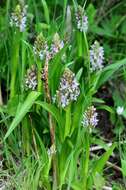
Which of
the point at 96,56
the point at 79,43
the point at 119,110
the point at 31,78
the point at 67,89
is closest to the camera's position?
the point at 67,89

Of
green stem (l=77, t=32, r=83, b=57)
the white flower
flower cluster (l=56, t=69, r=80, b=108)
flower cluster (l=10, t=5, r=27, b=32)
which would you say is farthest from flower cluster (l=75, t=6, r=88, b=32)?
the white flower

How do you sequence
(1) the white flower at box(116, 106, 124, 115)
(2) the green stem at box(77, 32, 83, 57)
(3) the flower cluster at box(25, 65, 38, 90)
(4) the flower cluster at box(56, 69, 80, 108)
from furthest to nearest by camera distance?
1. (1) the white flower at box(116, 106, 124, 115)
2. (2) the green stem at box(77, 32, 83, 57)
3. (3) the flower cluster at box(25, 65, 38, 90)
4. (4) the flower cluster at box(56, 69, 80, 108)

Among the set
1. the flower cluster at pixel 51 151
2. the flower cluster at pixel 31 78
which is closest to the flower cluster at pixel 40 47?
the flower cluster at pixel 31 78

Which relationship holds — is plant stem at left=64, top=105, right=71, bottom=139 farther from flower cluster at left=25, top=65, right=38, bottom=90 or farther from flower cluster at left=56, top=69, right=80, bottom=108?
flower cluster at left=25, top=65, right=38, bottom=90

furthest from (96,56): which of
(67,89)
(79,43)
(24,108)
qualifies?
(24,108)

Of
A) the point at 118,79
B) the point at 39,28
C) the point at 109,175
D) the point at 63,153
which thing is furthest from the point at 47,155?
the point at 118,79

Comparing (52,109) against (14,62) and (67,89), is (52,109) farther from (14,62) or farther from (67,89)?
(14,62)
